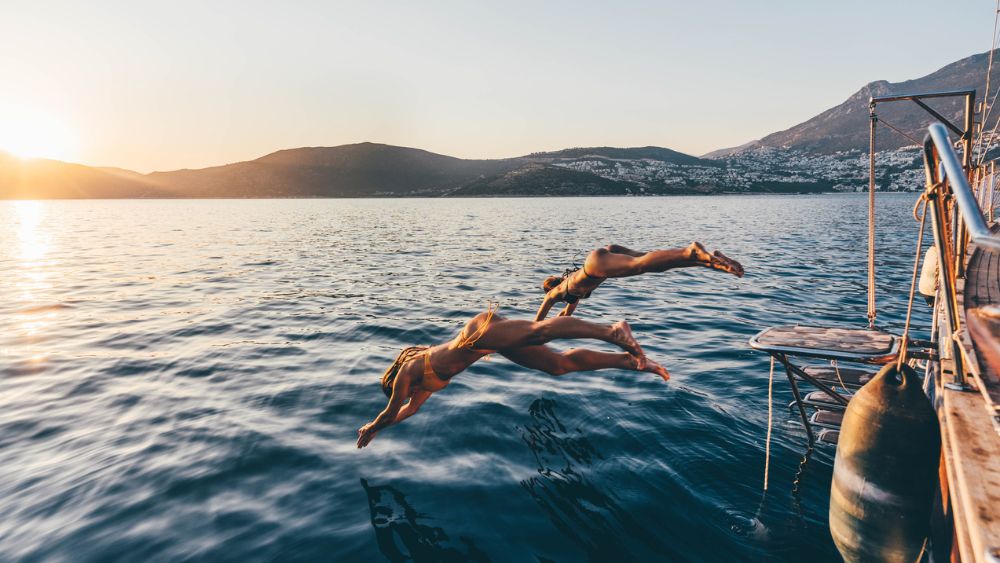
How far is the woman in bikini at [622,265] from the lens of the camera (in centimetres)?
548

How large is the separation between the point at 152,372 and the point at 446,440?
8.04 meters

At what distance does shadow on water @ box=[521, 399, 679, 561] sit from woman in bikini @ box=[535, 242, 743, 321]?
2.36 m

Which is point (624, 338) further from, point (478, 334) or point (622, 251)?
point (478, 334)

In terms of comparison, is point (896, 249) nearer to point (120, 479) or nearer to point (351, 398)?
point (351, 398)

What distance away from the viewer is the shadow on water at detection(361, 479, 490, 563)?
5.94 metres

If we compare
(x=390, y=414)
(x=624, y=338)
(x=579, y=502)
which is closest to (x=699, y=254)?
(x=624, y=338)

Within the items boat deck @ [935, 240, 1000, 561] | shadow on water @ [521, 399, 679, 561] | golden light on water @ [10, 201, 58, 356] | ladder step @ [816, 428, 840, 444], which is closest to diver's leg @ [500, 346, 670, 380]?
shadow on water @ [521, 399, 679, 561]

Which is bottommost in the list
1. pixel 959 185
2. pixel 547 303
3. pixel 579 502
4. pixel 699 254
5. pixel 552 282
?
pixel 579 502

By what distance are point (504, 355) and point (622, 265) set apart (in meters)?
1.91

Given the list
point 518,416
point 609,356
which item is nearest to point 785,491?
point 609,356

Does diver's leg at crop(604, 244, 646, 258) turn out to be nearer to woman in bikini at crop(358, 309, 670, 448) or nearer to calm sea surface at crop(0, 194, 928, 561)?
woman in bikini at crop(358, 309, 670, 448)

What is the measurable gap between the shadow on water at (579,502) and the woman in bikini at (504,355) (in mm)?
1654

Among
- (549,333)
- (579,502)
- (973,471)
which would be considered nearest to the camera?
(973,471)

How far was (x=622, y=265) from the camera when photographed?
20.4 feet
